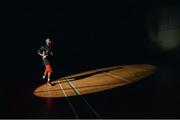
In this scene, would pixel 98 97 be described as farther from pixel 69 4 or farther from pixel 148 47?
pixel 69 4

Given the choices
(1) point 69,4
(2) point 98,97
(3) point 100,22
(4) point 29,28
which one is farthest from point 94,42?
(2) point 98,97

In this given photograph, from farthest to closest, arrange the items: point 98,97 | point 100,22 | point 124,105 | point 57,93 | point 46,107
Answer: point 100,22
point 57,93
point 98,97
point 46,107
point 124,105

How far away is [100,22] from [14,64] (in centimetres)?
894

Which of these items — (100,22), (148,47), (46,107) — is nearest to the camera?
(46,107)

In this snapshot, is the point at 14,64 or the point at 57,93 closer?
the point at 57,93

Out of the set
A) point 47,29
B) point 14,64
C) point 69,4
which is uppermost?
point 69,4

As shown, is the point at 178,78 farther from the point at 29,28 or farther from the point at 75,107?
the point at 29,28

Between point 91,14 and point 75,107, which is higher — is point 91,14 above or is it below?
above

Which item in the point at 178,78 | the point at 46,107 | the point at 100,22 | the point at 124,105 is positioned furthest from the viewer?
the point at 100,22

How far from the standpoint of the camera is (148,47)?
23.9 meters

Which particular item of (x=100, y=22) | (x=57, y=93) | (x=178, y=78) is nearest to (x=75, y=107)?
(x=57, y=93)

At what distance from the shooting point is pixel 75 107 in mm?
8148

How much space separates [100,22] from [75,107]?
1939 centimetres

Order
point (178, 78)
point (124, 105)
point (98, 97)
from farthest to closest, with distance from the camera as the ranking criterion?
1. point (178, 78)
2. point (98, 97)
3. point (124, 105)
